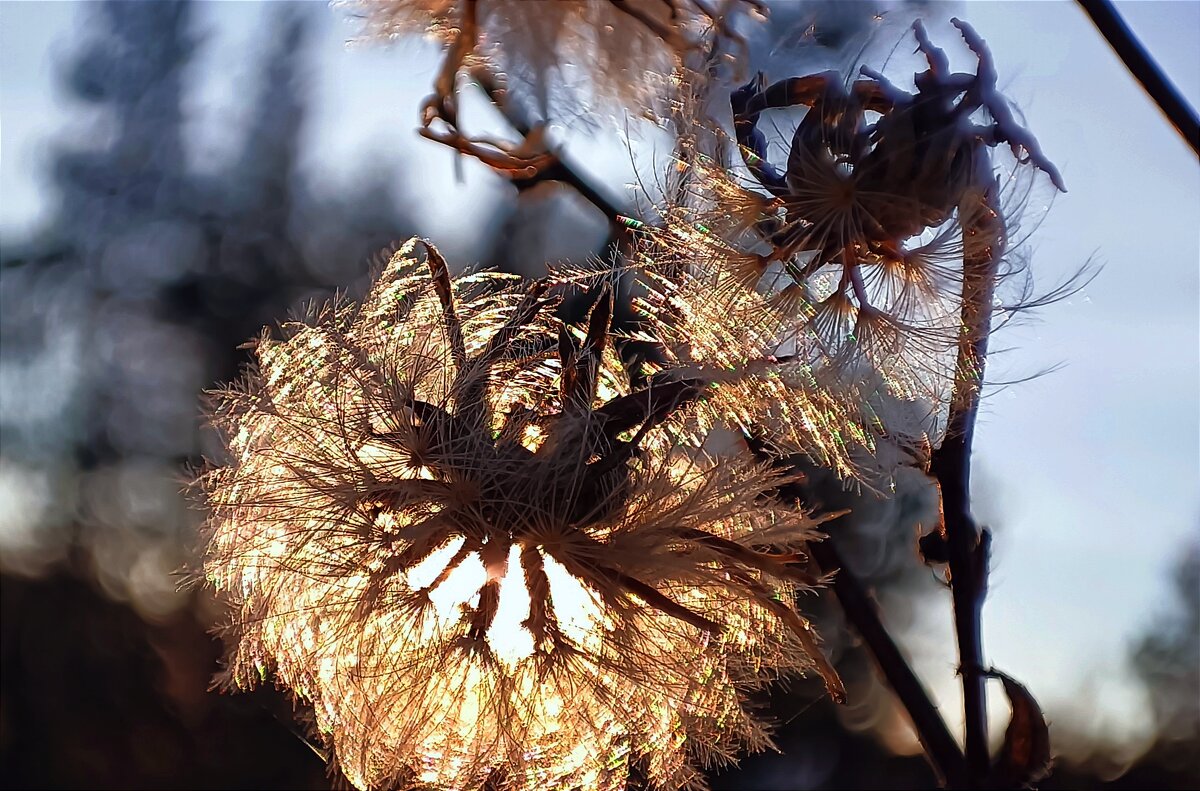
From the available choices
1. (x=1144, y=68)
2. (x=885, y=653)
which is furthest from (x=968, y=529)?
(x=1144, y=68)

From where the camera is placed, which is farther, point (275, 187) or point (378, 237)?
point (275, 187)

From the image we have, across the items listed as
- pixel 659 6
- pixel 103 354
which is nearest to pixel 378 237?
pixel 103 354

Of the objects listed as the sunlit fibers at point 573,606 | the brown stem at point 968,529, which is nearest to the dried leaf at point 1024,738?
the brown stem at point 968,529

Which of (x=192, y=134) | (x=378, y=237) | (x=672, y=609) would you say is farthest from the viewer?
(x=192, y=134)

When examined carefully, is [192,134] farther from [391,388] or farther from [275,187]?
[391,388]

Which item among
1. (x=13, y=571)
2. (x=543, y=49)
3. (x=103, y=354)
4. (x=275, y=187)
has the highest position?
(x=275, y=187)

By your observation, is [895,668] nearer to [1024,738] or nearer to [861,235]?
[1024,738]
